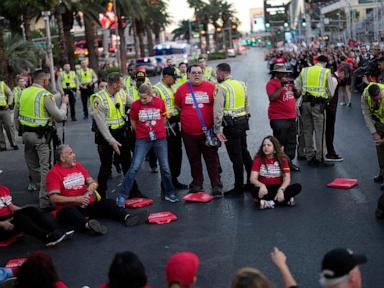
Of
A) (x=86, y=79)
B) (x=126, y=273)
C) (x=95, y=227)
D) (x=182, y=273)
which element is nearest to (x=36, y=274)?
(x=126, y=273)

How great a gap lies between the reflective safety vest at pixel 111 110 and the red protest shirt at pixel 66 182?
1.41m

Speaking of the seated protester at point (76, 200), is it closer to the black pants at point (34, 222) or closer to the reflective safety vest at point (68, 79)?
the black pants at point (34, 222)

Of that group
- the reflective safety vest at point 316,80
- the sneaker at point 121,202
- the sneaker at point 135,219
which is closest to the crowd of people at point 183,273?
the sneaker at point 135,219

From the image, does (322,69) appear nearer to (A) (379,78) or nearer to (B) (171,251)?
(A) (379,78)

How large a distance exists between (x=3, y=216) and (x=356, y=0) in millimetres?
84814

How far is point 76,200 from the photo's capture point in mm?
7922

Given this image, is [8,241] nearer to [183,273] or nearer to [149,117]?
[149,117]

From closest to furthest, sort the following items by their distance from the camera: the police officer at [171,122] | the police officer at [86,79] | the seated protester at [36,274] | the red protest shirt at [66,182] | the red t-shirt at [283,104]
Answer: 1. the seated protester at [36,274]
2. the red protest shirt at [66,182]
3. the police officer at [171,122]
4. the red t-shirt at [283,104]
5. the police officer at [86,79]

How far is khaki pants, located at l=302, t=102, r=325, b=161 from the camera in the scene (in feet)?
35.6

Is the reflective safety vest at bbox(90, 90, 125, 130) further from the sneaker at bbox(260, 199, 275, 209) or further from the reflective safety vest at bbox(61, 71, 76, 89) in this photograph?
the reflective safety vest at bbox(61, 71, 76, 89)

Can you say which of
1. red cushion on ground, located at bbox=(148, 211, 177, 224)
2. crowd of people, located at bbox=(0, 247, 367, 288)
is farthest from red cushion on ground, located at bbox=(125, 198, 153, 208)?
crowd of people, located at bbox=(0, 247, 367, 288)

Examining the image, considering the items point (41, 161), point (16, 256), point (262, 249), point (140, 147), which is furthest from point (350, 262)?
point (41, 161)

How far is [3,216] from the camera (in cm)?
764

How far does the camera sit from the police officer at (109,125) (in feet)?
29.9
